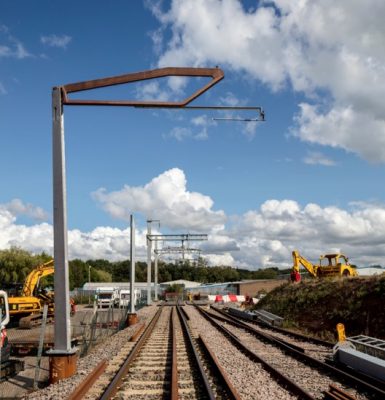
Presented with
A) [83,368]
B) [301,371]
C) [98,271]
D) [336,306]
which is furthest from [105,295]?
[98,271]

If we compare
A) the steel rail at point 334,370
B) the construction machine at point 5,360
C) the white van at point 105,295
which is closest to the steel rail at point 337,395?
the steel rail at point 334,370

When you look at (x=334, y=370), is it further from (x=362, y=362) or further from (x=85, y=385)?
(x=85, y=385)

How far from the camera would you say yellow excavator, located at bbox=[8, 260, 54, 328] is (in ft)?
100

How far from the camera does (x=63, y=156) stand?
11844 millimetres

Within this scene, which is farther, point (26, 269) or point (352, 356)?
point (26, 269)

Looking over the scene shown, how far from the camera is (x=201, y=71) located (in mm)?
12375

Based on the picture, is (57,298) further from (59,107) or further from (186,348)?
(186,348)

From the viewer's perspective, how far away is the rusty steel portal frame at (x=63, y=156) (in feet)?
→ 37.8

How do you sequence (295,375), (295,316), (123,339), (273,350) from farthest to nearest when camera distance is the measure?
1. (295,316)
2. (123,339)
3. (273,350)
4. (295,375)

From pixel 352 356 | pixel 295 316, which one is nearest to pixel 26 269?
pixel 295 316

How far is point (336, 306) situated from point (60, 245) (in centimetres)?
1732

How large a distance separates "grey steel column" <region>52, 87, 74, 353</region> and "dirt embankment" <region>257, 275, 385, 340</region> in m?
12.4

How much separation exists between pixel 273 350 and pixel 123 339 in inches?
277

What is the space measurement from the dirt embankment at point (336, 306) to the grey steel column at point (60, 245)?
1241 cm
